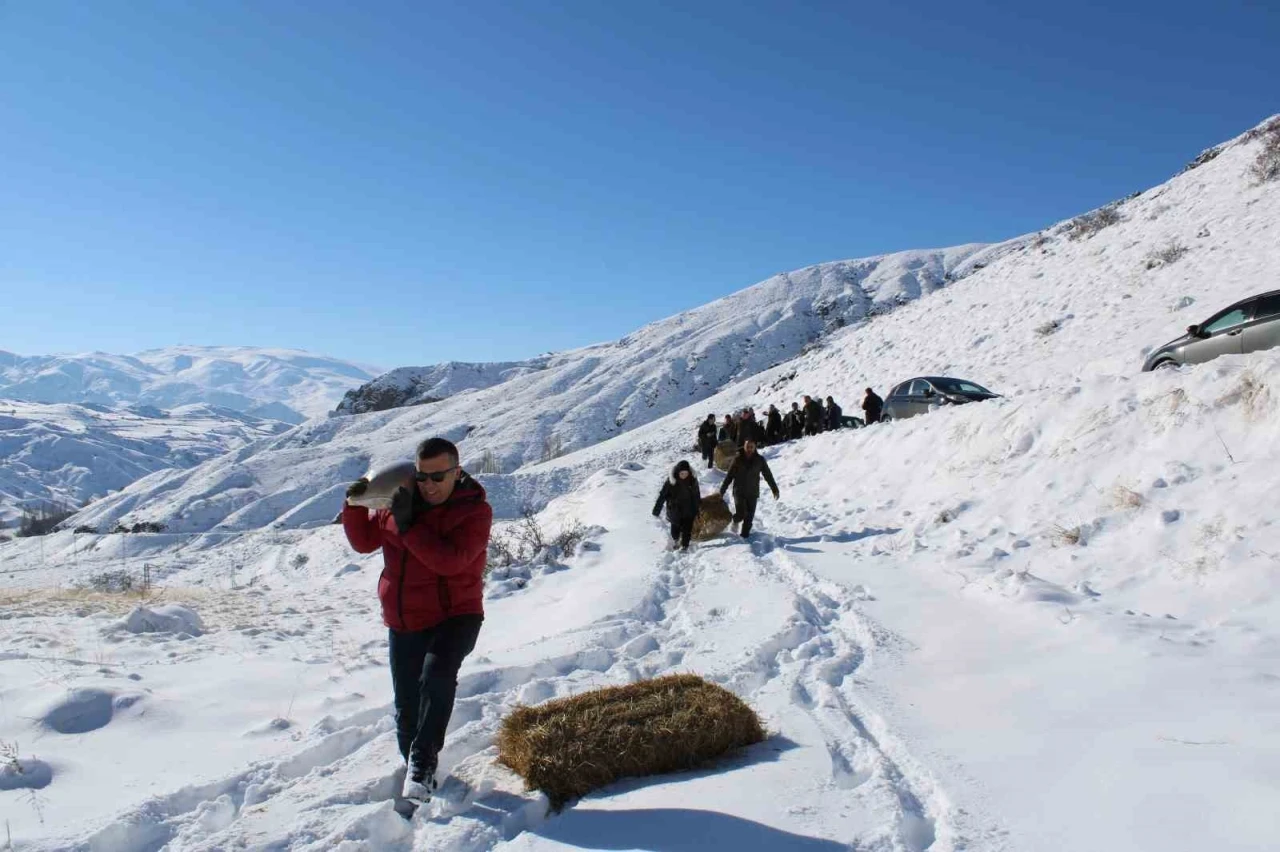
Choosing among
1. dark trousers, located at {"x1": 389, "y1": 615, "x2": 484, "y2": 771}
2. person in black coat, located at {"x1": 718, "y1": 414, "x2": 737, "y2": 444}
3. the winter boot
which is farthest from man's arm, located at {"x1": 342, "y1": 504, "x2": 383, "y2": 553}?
person in black coat, located at {"x1": 718, "y1": 414, "x2": 737, "y2": 444}

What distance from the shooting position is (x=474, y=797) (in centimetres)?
349

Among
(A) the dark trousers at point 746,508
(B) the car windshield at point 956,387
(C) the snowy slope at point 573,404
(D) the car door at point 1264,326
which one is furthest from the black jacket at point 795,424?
(C) the snowy slope at point 573,404

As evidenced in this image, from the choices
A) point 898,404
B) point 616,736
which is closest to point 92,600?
point 616,736

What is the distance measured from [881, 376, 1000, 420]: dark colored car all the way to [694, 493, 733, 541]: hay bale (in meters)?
6.19

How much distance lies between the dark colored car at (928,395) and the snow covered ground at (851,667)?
3.49 metres

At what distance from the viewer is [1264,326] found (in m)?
9.84

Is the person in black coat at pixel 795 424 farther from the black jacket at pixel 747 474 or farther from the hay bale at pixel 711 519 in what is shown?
the black jacket at pixel 747 474

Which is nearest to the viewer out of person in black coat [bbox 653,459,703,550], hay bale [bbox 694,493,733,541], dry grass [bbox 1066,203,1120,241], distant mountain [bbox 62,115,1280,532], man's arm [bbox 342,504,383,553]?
man's arm [bbox 342,504,383,553]

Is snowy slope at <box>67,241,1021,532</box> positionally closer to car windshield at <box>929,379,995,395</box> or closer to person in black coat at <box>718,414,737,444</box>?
person in black coat at <box>718,414,737,444</box>

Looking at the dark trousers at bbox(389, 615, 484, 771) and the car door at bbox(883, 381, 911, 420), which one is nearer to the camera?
the dark trousers at bbox(389, 615, 484, 771)

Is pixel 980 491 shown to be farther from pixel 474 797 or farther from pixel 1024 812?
pixel 474 797

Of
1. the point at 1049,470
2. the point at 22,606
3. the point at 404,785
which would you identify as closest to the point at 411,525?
the point at 404,785

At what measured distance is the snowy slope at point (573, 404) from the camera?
62250 mm

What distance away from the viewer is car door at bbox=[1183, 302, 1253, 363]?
10.3 metres
